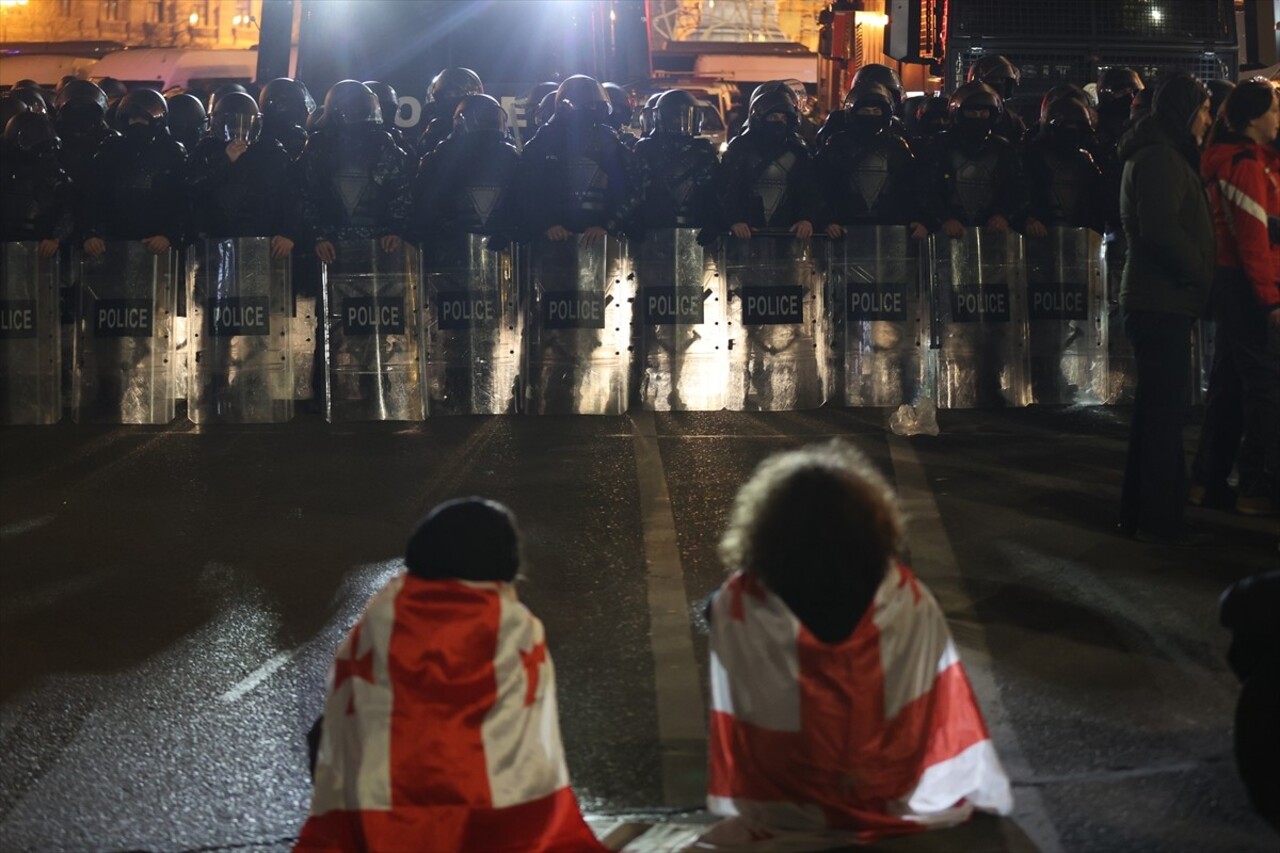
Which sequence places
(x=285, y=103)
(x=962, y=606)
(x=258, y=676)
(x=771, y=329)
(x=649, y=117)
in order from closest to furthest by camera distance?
1. (x=258, y=676)
2. (x=962, y=606)
3. (x=771, y=329)
4. (x=285, y=103)
5. (x=649, y=117)

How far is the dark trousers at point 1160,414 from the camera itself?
662 cm

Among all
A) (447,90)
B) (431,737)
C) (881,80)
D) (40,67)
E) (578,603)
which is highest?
(40,67)

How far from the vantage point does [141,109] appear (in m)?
11.3

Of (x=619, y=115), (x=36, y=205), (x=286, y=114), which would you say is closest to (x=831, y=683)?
(x=36, y=205)

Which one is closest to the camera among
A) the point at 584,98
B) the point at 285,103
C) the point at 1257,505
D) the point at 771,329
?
the point at 1257,505

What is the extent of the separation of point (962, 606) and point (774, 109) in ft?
17.5

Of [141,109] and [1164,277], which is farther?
[141,109]

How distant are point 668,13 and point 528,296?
26191 millimetres

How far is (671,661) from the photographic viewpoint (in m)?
5.52

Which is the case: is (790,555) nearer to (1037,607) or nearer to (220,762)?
(220,762)

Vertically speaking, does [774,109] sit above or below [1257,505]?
above

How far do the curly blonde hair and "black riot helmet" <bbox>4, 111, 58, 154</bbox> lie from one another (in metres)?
8.07

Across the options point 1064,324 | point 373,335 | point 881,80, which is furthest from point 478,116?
point 1064,324

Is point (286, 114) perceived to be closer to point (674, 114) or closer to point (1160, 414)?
point (674, 114)
